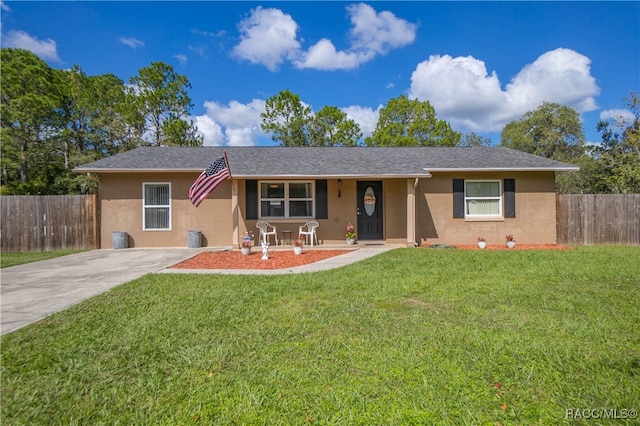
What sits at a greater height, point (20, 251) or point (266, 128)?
point (266, 128)

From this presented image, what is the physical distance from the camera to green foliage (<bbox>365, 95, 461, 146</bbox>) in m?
28.8

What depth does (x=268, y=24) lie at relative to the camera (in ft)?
35.7

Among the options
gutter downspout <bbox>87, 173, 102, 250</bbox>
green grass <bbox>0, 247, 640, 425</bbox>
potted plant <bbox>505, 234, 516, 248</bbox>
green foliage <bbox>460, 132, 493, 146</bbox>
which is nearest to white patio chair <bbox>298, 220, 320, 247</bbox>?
green grass <bbox>0, 247, 640, 425</bbox>

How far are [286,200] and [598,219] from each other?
11.7 m

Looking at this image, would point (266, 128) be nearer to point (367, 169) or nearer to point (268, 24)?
point (268, 24)

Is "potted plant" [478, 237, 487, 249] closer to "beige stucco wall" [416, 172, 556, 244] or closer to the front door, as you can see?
"beige stucco wall" [416, 172, 556, 244]

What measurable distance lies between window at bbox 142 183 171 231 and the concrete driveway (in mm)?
1252

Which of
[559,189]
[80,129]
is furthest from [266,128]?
[559,189]

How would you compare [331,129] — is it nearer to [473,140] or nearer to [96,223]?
[473,140]

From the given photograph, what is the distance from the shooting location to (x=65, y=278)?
21.0ft

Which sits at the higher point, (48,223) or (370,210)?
(370,210)

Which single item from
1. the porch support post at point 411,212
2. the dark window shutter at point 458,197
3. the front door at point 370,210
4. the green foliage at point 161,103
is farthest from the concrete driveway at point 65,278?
the green foliage at point 161,103

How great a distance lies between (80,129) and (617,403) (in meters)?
32.0

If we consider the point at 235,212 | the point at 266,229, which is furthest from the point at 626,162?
the point at 235,212
